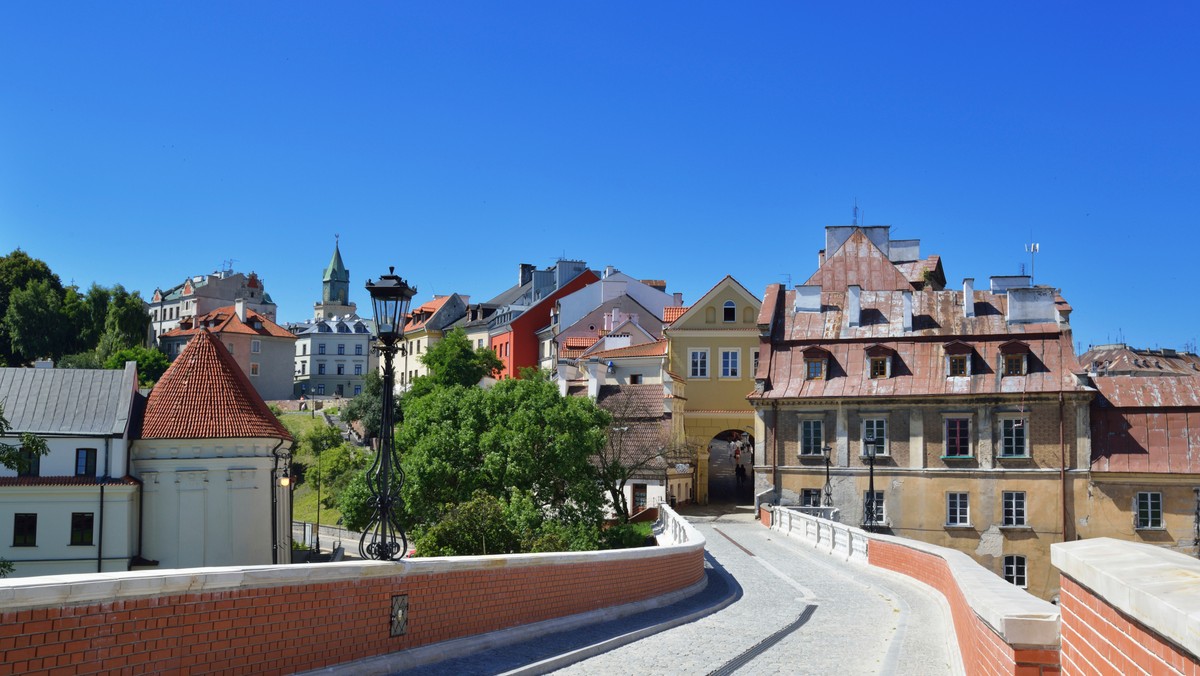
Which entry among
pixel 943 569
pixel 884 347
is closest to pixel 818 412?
pixel 884 347

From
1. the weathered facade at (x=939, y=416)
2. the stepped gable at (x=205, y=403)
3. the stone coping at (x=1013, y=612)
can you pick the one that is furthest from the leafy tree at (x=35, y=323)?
the stone coping at (x=1013, y=612)

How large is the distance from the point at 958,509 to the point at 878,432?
162 inches

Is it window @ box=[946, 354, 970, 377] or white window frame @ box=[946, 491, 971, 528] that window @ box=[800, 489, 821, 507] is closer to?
white window frame @ box=[946, 491, 971, 528]

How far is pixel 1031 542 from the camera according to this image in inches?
1630

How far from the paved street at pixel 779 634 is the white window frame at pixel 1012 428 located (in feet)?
59.2

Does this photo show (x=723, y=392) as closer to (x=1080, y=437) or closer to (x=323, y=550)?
(x=1080, y=437)

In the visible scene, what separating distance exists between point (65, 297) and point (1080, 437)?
84.9 meters

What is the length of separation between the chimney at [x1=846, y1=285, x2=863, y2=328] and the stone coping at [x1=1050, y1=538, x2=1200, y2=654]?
137 feet

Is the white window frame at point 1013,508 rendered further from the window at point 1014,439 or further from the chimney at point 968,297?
the chimney at point 968,297

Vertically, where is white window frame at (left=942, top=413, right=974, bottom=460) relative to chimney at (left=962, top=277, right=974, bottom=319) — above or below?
below

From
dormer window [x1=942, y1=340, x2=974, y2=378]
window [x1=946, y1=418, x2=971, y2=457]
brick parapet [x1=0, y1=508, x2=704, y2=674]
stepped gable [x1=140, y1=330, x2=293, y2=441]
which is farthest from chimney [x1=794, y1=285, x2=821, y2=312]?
brick parapet [x1=0, y1=508, x2=704, y2=674]

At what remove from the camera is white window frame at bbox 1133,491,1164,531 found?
40.7 meters

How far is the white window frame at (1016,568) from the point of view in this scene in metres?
41.3

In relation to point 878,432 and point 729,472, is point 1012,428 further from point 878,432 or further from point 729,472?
point 729,472
